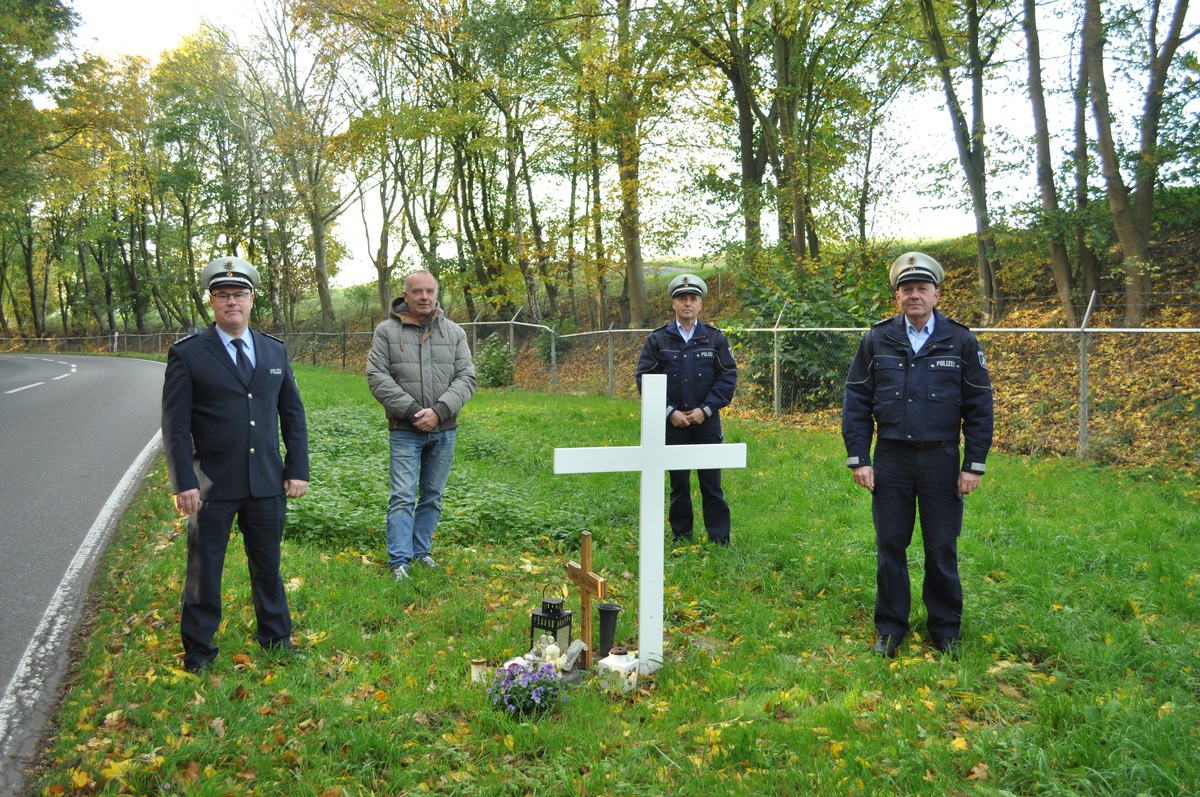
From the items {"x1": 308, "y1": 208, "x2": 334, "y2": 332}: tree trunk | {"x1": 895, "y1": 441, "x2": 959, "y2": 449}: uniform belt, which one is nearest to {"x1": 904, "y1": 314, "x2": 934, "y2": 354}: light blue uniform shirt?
{"x1": 895, "y1": 441, "x2": 959, "y2": 449}: uniform belt

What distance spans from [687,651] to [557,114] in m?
20.6

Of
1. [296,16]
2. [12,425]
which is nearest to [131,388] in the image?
[12,425]

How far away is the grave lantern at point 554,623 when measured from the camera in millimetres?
4512

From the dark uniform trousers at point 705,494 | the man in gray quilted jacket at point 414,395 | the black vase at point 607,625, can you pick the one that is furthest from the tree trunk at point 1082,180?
the black vase at point 607,625

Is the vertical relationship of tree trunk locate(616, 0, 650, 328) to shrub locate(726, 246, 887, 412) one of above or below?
above

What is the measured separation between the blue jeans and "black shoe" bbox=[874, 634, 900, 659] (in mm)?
3026

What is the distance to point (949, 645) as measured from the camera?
482 centimetres

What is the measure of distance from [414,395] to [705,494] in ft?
7.76

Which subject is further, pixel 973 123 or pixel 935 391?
pixel 973 123

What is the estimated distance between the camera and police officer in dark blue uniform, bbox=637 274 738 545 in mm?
6781

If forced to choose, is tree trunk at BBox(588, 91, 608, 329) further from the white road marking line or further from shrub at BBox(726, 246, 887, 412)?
the white road marking line

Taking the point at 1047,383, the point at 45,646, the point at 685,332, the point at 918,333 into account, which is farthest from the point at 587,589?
the point at 1047,383

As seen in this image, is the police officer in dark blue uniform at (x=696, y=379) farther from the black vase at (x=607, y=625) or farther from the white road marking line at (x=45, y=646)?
the white road marking line at (x=45, y=646)

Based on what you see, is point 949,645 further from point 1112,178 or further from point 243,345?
point 1112,178
